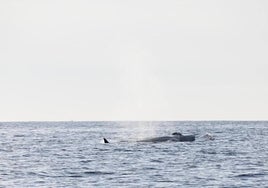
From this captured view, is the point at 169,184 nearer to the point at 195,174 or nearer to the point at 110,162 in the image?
the point at 195,174

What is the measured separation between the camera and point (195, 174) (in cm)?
5775

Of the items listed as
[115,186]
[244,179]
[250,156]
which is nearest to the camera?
[115,186]

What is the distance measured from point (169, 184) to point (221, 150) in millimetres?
35356

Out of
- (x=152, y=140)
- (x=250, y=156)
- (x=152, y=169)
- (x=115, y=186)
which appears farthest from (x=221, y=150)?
(x=115, y=186)

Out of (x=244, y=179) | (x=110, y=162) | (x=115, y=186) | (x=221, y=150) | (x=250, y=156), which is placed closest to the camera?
(x=115, y=186)

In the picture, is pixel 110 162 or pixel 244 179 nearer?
pixel 244 179

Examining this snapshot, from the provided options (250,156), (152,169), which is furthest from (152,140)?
(152,169)

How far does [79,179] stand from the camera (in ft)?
182

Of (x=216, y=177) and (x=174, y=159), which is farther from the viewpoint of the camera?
(x=174, y=159)

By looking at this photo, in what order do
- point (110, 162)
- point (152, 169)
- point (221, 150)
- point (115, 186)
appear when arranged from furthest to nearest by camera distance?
point (221, 150) < point (110, 162) < point (152, 169) < point (115, 186)

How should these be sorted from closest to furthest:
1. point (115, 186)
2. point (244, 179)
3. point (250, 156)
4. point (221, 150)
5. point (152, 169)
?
point (115, 186), point (244, 179), point (152, 169), point (250, 156), point (221, 150)

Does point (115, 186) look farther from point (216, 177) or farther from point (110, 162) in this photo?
point (110, 162)

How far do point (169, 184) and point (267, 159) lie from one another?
2198cm

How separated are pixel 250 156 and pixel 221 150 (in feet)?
35.3
